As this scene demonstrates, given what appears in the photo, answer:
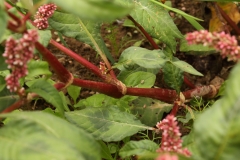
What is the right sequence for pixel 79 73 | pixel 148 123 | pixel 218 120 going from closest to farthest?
pixel 218 120 → pixel 148 123 → pixel 79 73

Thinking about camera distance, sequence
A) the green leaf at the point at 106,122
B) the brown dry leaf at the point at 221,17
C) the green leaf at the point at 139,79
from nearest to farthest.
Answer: the green leaf at the point at 106,122, the green leaf at the point at 139,79, the brown dry leaf at the point at 221,17

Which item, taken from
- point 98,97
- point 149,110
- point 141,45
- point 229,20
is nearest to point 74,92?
point 98,97

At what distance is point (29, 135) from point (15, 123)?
7cm

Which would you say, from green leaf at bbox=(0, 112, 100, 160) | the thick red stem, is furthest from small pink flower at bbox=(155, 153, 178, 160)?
the thick red stem

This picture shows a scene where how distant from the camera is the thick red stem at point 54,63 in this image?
966mm

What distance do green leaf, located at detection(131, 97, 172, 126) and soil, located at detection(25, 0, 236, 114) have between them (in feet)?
0.80

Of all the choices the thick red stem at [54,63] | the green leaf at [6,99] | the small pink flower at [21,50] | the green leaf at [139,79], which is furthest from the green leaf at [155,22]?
the small pink flower at [21,50]

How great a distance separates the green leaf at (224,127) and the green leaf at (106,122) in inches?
21.8

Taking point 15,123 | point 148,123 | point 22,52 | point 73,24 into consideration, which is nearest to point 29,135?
point 15,123

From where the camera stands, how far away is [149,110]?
1619 millimetres

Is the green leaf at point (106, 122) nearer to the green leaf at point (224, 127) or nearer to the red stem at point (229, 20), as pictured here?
the green leaf at point (224, 127)

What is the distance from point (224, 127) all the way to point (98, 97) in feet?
3.13

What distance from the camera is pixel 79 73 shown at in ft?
6.42

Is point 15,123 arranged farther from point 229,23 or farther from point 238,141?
point 229,23
